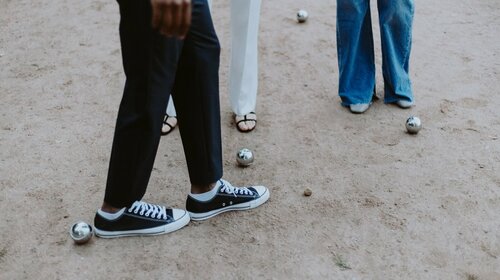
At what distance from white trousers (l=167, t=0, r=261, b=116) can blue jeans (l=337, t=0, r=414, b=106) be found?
554 mm

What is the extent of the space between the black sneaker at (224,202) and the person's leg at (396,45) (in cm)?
130

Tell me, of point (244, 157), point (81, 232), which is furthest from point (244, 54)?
point (81, 232)

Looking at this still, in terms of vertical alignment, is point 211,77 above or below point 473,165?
above

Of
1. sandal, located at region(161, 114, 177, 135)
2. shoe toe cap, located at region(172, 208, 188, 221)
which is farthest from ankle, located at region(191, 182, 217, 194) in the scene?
→ sandal, located at region(161, 114, 177, 135)

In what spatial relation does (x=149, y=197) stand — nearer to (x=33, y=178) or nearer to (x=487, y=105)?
(x=33, y=178)

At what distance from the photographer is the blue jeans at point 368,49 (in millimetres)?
3533

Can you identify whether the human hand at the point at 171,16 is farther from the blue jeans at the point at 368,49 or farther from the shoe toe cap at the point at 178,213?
the blue jeans at the point at 368,49

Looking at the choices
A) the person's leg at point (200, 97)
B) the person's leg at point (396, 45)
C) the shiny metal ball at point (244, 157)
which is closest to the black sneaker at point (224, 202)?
the person's leg at point (200, 97)

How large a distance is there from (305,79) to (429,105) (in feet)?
2.72

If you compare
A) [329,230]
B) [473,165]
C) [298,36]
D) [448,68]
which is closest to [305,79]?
[298,36]

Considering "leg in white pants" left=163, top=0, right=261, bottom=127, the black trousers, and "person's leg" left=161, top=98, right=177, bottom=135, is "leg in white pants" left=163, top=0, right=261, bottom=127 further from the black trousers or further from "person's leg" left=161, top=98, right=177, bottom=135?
the black trousers

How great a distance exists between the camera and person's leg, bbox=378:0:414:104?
3.54 metres

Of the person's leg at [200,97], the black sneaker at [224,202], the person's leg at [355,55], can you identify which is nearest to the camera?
the person's leg at [200,97]

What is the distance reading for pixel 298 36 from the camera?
4.66m
